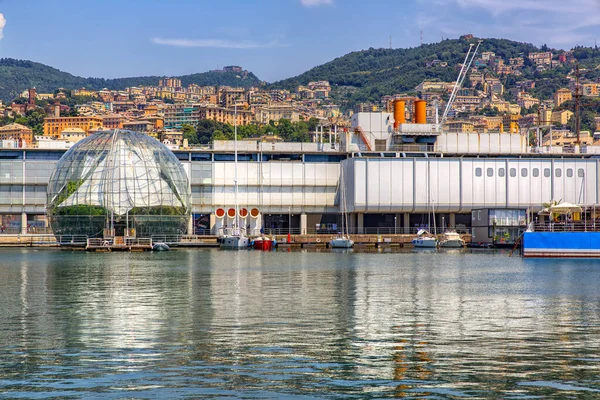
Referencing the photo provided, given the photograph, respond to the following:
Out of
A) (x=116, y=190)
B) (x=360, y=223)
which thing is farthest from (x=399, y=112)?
(x=116, y=190)

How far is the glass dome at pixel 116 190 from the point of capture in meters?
122

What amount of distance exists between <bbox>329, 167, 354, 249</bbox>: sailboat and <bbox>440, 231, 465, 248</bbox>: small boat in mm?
13390

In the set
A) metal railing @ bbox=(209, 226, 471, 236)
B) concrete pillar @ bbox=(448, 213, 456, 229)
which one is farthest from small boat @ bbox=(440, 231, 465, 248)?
concrete pillar @ bbox=(448, 213, 456, 229)

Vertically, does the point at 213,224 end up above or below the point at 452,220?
below

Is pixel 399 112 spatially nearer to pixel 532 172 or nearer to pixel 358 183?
pixel 358 183

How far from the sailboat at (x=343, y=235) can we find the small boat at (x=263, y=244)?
28.6 feet

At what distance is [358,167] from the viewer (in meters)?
145

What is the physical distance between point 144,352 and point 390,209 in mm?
119768

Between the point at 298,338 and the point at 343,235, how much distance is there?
355 ft

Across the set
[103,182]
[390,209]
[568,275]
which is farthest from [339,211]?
[568,275]

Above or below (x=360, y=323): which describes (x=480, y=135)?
above

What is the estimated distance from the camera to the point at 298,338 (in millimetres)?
31875

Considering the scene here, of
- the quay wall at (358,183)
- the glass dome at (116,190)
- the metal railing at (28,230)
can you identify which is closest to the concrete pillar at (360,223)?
the quay wall at (358,183)

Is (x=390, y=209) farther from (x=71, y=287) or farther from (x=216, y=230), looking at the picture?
(x=71, y=287)
